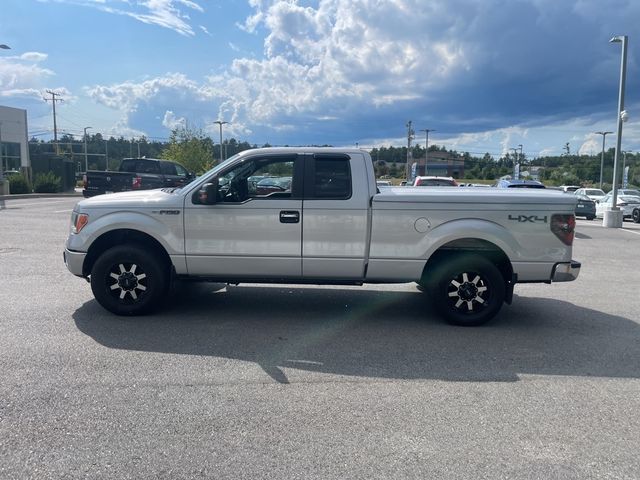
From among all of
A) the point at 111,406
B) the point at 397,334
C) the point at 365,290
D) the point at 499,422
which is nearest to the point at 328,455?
the point at 499,422

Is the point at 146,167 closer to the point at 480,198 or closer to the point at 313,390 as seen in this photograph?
A: the point at 480,198

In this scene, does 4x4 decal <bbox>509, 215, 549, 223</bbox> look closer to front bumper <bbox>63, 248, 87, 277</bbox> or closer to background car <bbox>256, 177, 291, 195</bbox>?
background car <bbox>256, 177, 291, 195</bbox>

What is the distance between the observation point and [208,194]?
6152 mm

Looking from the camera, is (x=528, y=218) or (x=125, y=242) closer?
(x=528, y=218)

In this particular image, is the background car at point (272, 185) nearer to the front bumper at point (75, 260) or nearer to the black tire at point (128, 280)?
the black tire at point (128, 280)

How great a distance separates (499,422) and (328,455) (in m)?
1.34

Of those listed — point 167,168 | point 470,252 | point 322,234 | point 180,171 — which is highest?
point 167,168

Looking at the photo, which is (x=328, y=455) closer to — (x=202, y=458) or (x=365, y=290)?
(x=202, y=458)

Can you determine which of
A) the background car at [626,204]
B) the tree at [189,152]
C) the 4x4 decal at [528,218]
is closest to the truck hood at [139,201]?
the 4x4 decal at [528,218]

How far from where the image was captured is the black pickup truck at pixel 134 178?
2170 centimetres

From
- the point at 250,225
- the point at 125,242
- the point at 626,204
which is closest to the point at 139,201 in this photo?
the point at 125,242

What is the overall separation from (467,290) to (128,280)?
397 cm

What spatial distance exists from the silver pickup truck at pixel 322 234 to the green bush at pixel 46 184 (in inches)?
1284

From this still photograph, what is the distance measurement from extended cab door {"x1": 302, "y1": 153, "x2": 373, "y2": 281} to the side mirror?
103 cm
